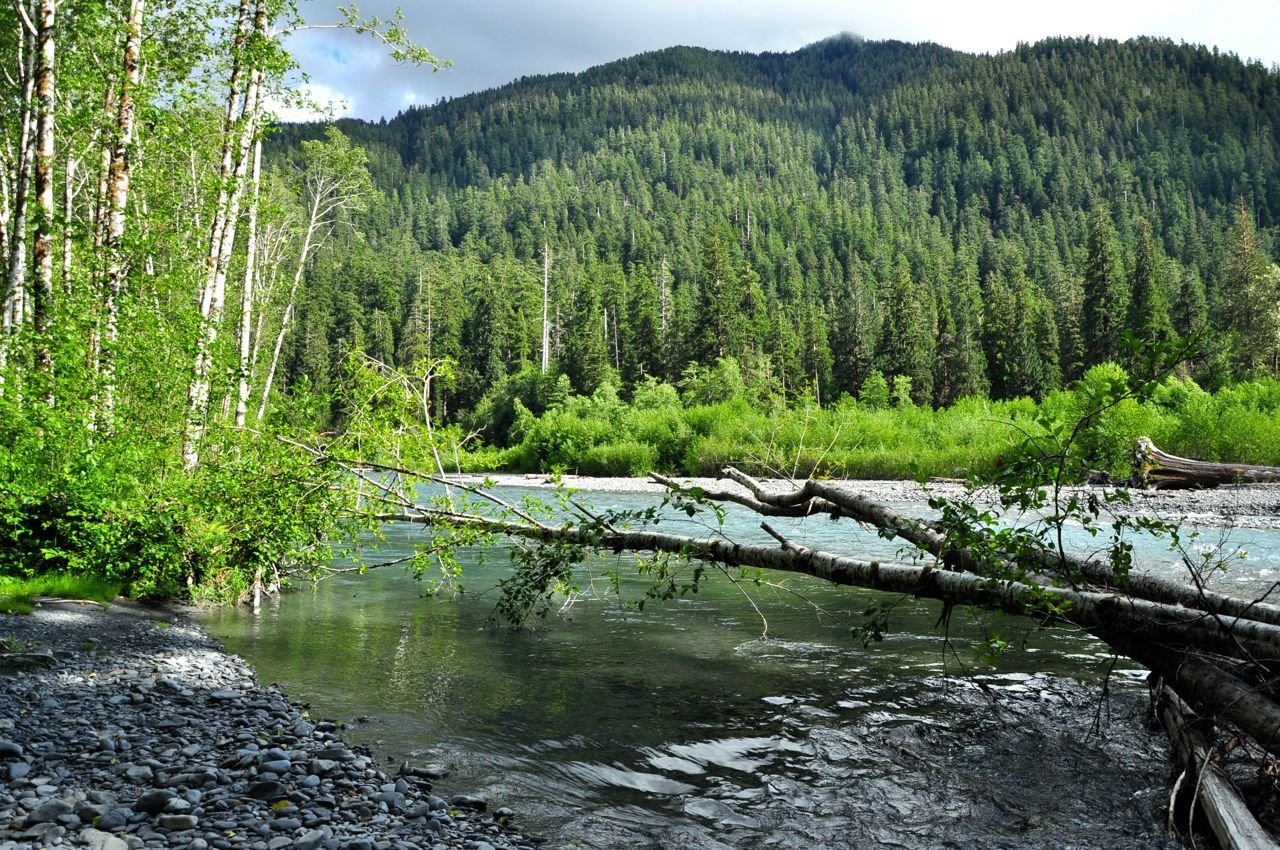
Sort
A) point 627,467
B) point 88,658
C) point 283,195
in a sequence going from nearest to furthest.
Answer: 1. point 88,658
2. point 283,195
3. point 627,467

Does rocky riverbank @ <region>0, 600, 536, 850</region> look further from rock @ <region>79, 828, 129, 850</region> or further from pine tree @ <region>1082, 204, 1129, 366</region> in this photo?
pine tree @ <region>1082, 204, 1129, 366</region>

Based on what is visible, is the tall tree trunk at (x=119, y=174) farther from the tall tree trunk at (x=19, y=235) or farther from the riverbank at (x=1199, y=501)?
the riverbank at (x=1199, y=501)

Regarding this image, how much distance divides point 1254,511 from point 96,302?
2580 cm

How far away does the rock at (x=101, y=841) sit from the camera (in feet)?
11.5

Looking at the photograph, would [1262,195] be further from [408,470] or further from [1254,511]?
[408,470]

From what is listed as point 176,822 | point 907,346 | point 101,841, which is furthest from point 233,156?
point 907,346

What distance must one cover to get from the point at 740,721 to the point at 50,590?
847cm

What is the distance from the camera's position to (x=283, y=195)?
29.4m

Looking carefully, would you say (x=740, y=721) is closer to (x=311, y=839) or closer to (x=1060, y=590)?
(x=1060, y=590)

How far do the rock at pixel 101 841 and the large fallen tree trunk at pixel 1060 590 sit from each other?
4589 mm

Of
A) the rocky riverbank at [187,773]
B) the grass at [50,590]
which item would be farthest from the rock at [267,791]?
the grass at [50,590]

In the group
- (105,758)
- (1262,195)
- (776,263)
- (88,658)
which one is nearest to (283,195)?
(88,658)

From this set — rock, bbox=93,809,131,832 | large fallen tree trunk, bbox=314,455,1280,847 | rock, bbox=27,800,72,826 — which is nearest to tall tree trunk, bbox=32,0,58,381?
large fallen tree trunk, bbox=314,455,1280,847

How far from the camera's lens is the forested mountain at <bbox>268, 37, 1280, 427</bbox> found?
63.2m
